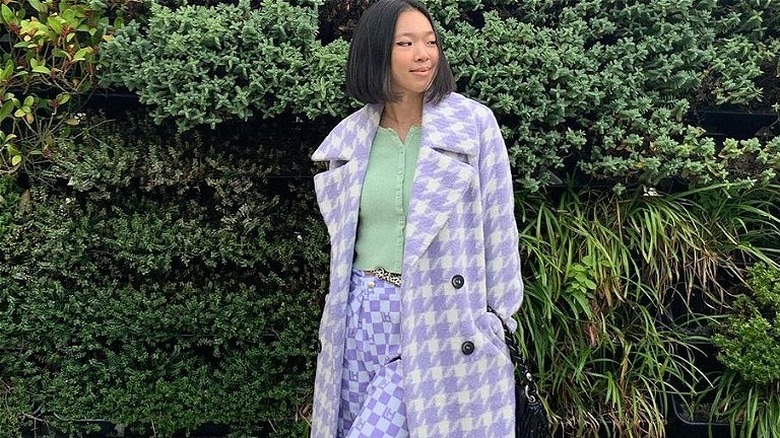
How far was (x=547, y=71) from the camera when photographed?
2604mm

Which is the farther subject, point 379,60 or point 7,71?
point 7,71

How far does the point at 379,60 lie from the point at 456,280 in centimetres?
71

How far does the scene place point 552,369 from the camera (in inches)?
110

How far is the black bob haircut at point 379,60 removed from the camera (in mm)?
1974

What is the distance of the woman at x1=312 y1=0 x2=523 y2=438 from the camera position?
1919 mm

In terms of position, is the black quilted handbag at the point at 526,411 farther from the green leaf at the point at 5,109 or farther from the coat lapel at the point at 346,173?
the green leaf at the point at 5,109

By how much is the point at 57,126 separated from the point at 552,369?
7.65 ft

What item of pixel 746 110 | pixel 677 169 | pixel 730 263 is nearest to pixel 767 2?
pixel 746 110

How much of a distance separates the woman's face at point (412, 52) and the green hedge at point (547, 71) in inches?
23.0

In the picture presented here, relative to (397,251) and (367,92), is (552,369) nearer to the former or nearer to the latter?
(397,251)

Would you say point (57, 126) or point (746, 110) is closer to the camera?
point (57, 126)

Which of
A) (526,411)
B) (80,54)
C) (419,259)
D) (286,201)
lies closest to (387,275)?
(419,259)

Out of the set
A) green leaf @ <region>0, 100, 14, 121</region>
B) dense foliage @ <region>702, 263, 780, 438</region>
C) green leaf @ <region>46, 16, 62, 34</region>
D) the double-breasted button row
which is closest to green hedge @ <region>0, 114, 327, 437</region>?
green leaf @ <region>0, 100, 14, 121</region>

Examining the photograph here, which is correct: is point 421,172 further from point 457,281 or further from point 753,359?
point 753,359
